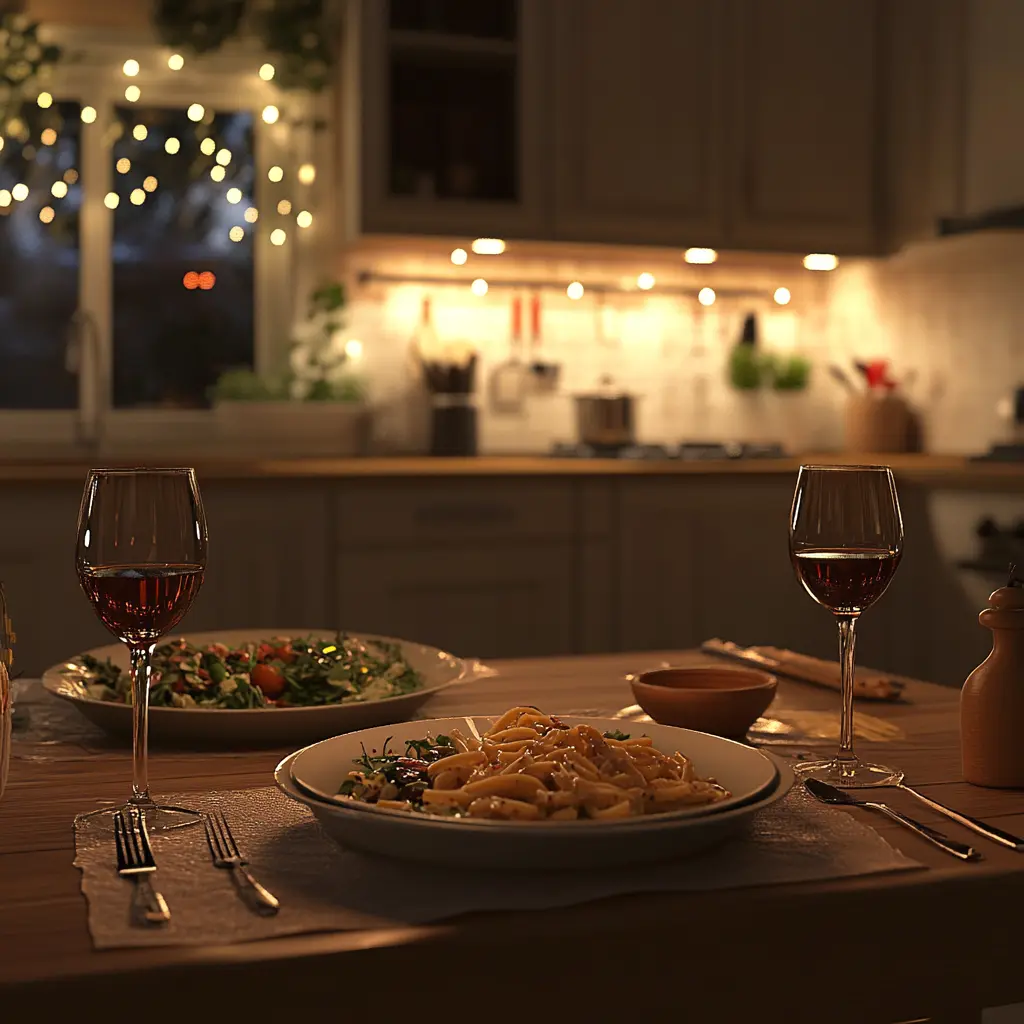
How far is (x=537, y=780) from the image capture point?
2.44 feet

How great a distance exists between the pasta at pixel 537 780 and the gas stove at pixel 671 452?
2.82 metres

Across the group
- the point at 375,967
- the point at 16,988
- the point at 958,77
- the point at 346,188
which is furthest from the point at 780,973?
the point at 958,77

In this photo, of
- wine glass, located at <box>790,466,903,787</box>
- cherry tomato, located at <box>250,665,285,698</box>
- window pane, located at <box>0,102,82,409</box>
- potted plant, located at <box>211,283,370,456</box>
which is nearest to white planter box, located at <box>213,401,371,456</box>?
potted plant, located at <box>211,283,370,456</box>

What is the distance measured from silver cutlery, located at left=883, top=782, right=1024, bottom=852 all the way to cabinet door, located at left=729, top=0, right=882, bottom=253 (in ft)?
10.2

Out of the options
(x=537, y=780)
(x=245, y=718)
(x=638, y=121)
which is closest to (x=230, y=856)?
(x=537, y=780)

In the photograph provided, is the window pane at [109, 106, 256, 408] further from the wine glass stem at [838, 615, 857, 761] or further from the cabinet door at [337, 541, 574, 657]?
the wine glass stem at [838, 615, 857, 761]

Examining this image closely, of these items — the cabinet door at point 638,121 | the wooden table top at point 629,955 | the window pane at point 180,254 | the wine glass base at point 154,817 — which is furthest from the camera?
the window pane at point 180,254

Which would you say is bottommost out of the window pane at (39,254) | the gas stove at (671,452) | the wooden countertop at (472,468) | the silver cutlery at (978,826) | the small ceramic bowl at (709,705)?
the silver cutlery at (978,826)

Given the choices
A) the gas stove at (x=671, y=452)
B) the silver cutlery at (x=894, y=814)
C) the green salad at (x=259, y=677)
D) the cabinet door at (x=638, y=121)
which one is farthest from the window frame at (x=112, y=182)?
the silver cutlery at (x=894, y=814)

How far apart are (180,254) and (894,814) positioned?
3.34 meters

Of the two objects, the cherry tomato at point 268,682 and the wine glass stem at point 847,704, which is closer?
the wine glass stem at point 847,704

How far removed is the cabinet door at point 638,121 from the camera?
3.65m

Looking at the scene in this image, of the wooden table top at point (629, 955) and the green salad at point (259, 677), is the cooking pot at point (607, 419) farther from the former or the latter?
the wooden table top at point (629, 955)

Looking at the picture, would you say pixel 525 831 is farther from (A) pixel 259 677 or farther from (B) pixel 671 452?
(B) pixel 671 452
